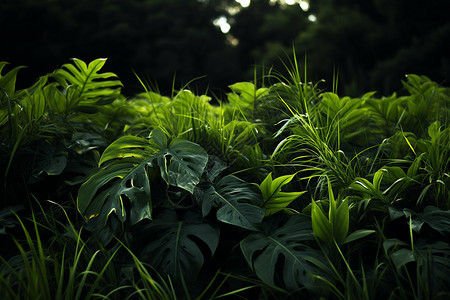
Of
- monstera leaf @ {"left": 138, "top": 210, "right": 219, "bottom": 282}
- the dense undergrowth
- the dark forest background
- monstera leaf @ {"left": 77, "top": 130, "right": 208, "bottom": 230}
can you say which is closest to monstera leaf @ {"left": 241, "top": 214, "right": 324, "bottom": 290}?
the dense undergrowth

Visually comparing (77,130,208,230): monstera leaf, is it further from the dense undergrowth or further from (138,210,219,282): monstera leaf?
(138,210,219,282): monstera leaf

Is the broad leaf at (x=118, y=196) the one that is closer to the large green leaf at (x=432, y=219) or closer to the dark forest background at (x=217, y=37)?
the large green leaf at (x=432, y=219)

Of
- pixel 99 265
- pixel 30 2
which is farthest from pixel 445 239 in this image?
pixel 30 2

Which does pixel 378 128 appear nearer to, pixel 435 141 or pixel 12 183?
pixel 435 141

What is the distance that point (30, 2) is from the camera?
1460cm

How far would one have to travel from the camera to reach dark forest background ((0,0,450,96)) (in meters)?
12.5

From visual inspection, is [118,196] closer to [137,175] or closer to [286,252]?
[137,175]

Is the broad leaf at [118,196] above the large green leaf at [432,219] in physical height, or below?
below

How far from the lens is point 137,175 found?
121 centimetres

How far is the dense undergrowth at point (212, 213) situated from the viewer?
1050mm

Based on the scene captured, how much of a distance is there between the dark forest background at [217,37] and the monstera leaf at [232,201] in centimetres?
1138

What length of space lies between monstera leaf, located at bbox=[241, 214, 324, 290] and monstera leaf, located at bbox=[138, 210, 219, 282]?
13 centimetres

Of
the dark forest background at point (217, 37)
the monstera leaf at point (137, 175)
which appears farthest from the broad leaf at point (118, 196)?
the dark forest background at point (217, 37)

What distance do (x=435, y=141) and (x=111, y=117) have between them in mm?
1505
